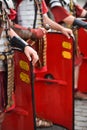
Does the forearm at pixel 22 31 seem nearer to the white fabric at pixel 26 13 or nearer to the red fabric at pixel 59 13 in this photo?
the white fabric at pixel 26 13

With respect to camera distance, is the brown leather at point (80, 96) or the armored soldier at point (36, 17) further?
the brown leather at point (80, 96)

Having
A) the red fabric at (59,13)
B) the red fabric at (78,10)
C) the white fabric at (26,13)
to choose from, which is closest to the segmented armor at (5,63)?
Result: the white fabric at (26,13)

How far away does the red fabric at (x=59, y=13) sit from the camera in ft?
Result: 11.3

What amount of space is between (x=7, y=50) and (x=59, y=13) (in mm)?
1103

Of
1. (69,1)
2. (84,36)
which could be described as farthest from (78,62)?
(69,1)

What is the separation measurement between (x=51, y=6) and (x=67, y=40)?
1.61 ft

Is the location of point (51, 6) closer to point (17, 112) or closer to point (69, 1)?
point (69, 1)

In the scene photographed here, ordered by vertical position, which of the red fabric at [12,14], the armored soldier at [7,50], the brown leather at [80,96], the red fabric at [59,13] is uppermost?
the red fabric at [12,14]

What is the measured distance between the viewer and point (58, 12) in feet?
11.3

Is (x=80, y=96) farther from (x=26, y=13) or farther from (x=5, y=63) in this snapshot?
(x=5, y=63)

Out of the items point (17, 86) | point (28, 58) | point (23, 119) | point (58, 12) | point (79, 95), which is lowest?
point (79, 95)

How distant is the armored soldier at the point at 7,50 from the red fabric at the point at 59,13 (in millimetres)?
879

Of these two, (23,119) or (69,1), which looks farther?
(69,1)

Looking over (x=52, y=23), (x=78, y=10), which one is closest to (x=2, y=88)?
(x=52, y=23)
